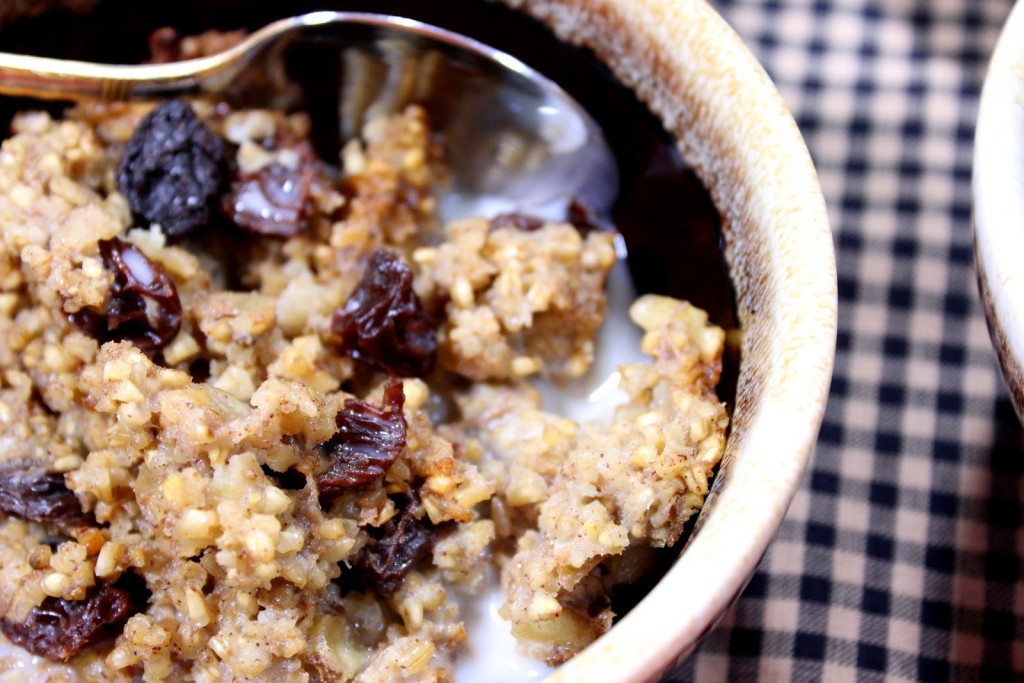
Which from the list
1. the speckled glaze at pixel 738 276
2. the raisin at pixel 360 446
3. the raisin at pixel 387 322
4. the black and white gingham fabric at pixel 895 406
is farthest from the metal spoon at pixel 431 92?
the black and white gingham fabric at pixel 895 406

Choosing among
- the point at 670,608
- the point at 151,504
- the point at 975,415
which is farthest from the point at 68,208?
the point at 975,415

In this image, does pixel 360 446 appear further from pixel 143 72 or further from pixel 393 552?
pixel 143 72

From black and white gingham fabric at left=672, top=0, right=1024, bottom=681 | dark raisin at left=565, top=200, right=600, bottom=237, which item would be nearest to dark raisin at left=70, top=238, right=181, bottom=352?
dark raisin at left=565, top=200, right=600, bottom=237

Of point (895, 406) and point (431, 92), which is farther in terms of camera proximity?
point (895, 406)

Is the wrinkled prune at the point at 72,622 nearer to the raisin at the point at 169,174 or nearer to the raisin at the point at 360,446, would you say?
the raisin at the point at 360,446

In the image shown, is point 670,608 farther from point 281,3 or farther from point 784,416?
point 281,3

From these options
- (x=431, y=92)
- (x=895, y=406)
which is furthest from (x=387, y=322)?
(x=895, y=406)
